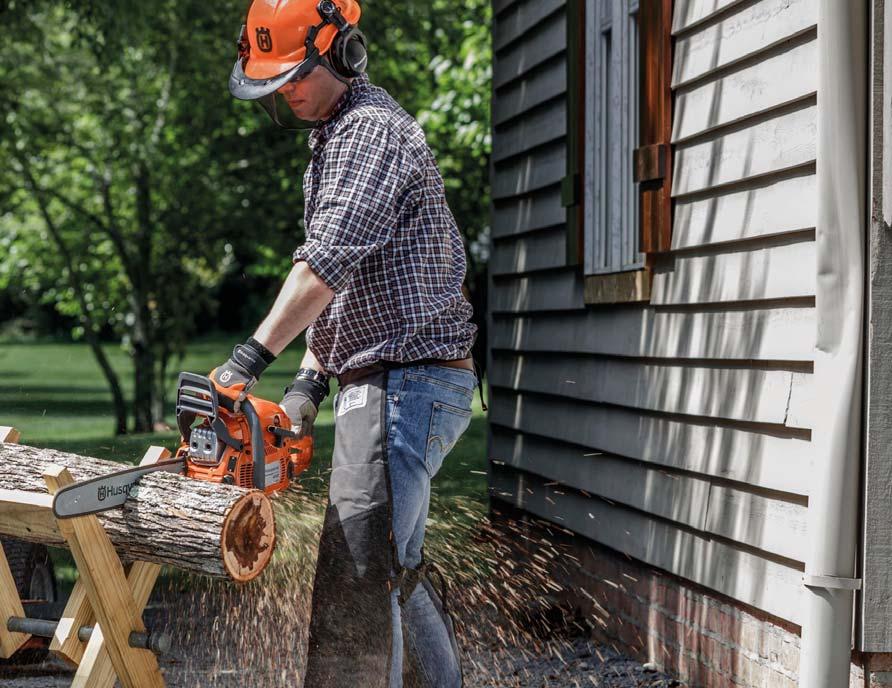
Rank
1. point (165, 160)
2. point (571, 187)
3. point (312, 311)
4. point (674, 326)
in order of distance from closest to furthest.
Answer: point (312, 311) < point (674, 326) < point (571, 187) < point (165, 160)

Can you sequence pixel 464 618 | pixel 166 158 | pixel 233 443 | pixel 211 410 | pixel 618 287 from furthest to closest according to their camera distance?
1. pixel 166 158
2. pixel 464 618
3. pixel 618 287
4. pixel 233 443
5. pixel 211 410

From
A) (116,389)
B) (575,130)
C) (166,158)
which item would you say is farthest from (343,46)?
(166,158)

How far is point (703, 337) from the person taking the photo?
460 centimetres

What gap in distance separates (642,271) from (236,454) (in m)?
2.40

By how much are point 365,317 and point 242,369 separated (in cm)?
47

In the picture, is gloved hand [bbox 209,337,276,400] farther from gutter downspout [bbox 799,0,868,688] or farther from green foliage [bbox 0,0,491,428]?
green foliage [bbox 0,0,491,428]

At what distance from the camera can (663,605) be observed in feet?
16.6

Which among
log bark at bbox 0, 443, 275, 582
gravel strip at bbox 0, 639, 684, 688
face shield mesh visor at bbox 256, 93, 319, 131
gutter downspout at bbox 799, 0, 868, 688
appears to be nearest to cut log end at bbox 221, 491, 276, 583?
log bark at bbox 0, 443, 275, 582

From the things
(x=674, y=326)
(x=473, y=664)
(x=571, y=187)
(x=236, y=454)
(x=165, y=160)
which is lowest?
(x=473, y=664)

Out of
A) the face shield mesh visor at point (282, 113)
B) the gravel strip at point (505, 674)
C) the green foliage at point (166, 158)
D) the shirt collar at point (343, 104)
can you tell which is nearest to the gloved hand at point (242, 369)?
the shirt collar at point (343, 104)

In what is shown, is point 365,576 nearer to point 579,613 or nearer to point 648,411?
point 648,411

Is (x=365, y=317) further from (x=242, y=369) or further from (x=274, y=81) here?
(x=274, y=81)

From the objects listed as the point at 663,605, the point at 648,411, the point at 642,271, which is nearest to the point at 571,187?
the point at 642,271

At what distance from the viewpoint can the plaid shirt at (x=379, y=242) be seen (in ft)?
10.8
